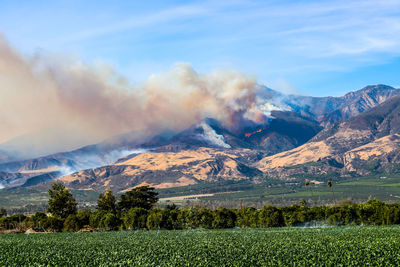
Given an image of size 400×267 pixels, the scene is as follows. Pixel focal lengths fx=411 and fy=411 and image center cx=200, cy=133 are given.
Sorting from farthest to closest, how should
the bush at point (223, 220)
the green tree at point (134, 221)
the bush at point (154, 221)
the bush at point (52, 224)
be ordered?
the bush at point (52, 224) → the green tree at point (134, 221) → the bush at point (223, 220) → the bush at point (154, 221)

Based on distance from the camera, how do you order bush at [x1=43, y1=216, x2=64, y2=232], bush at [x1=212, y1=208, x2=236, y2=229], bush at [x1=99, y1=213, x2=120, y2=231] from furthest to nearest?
1. bush at [x1=43, y1=216, x2=64, y2=232]
2. bush at [x1=99, y1=213, x2=120, y2=231]
3. bush at [x1=212, y1=208, x2=236, y2=229]

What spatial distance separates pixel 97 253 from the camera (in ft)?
250

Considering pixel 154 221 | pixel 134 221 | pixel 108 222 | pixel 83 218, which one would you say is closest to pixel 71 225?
pixel 83 218

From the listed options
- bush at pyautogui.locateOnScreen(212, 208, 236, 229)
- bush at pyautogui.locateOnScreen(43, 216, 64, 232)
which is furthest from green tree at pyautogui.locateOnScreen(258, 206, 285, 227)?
bush at pyautogui.locateOnScreen(43, 216, 64, 232)

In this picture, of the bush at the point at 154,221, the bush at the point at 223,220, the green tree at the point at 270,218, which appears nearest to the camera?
the green tree at the point at 270,218

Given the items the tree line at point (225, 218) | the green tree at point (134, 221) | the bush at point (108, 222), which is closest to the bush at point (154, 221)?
the tree line at point (225, 218)

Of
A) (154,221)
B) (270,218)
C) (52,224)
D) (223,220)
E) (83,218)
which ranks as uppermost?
(83,218)

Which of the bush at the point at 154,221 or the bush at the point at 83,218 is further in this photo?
the bush at the point at 83,218

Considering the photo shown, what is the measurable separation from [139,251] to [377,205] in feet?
347

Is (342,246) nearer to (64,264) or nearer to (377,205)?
(64,264)

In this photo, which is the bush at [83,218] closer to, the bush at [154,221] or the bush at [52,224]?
the bush at [52,224]

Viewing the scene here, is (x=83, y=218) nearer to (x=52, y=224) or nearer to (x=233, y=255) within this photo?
(x=52, y=224)

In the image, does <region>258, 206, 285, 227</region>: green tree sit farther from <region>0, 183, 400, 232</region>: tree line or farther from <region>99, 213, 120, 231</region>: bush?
<region>99, 213, 120, 231</region>: bush

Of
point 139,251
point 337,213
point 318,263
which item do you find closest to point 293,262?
point 318,263
